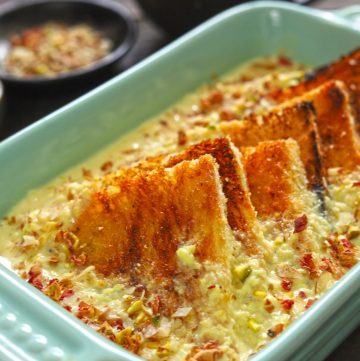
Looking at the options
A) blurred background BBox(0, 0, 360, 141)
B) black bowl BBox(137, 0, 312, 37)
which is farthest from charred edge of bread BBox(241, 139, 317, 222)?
black bowl BBox(137, 0, 312, 37)

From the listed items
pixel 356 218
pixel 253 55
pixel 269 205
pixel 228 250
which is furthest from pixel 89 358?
pixel 253 55

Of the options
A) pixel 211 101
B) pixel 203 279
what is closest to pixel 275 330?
pixel 203 279

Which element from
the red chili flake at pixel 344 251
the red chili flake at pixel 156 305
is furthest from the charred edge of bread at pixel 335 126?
the red chili flake at pixel 156 305

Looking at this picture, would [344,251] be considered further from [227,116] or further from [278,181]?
[227,116]

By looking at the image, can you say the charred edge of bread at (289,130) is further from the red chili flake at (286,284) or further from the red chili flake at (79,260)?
the red chili flake at (79,260)

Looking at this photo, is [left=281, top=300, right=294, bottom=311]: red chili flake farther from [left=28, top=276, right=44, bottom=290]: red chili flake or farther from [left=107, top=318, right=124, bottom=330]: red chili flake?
[left=28, top=276, right=44, bottom=290]: red chili flake

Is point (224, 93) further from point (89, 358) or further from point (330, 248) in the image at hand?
point (89, 358)
